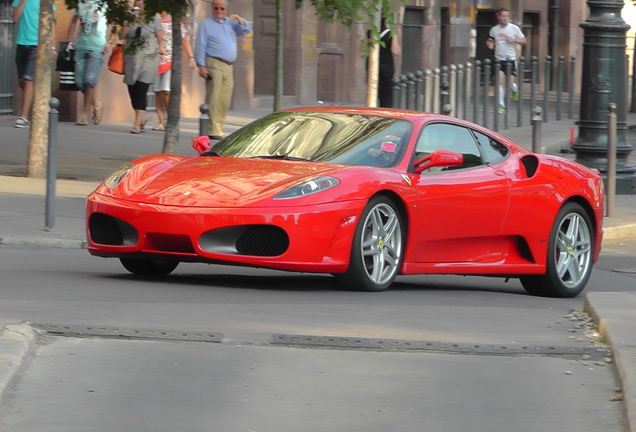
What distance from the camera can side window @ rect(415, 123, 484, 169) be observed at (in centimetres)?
914

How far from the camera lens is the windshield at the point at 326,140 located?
880 centimetres

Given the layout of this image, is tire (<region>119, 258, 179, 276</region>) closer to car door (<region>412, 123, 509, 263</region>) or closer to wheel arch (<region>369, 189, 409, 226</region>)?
wheel arch (<region>369, 189, 409, 226</region>)

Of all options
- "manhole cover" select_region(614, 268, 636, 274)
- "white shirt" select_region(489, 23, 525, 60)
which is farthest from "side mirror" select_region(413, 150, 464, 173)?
"white shirt" select_region(489, 23, 525, 60)

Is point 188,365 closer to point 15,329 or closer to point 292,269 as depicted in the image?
point 15,329

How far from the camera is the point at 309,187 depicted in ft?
26.7

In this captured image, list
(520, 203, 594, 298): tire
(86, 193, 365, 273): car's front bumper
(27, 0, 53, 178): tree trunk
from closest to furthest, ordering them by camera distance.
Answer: (86, 193, 365, 273): car's front bumper
(520, 203, 594, 298): tire
(27, 0, 53, 178): tree trunk

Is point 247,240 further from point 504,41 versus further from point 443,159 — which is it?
point 504,41

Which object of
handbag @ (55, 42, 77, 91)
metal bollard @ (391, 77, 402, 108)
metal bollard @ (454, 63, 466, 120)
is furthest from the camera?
metal bollard @ (454, 63, 466, 120)

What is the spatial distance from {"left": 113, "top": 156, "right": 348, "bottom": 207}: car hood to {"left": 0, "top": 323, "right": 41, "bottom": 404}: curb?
1.99 meters

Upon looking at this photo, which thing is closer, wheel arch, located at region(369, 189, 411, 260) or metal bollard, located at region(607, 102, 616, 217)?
wheel arch, located at region(369, 189, 411, 260)

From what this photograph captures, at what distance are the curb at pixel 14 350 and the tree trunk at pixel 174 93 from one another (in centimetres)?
907

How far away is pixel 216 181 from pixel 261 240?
0.50 metres

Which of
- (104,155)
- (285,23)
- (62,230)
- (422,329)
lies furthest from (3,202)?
(285,23)

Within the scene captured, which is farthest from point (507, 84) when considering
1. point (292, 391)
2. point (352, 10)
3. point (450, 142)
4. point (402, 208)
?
point (292, 391)
